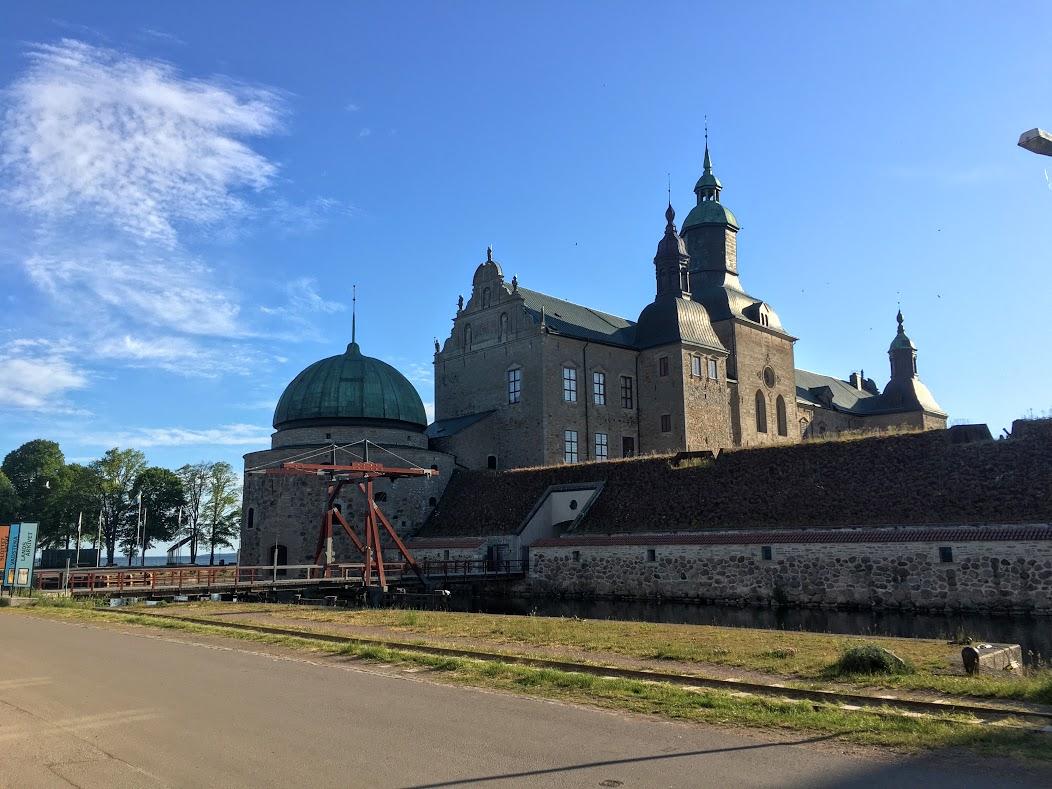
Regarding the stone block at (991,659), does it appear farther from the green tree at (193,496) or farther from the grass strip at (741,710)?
the green tree at (193,496)

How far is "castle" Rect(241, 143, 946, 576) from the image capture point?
149 feet

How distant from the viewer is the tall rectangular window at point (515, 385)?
5044 cm

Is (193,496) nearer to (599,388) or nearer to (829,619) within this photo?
(599,388)

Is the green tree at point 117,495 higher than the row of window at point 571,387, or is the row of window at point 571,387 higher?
the row of window at point 571,387

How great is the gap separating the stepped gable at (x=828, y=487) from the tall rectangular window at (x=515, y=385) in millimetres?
10290

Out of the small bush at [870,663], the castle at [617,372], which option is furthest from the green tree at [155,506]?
the small bush at [870,663]

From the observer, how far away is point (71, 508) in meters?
64.6

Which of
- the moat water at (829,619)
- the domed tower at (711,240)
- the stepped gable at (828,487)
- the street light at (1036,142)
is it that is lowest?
the moat water at (829,619)

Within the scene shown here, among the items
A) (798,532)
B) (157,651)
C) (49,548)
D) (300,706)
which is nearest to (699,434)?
(798,532)

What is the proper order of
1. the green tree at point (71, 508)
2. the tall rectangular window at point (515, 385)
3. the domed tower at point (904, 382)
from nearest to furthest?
the tall rectangular window at point (515, 385) < the green tree at point (71, 508) < the domed tower at point (904, 382)

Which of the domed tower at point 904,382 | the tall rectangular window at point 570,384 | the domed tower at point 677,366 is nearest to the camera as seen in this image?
the tall rectangular window at point 570,384

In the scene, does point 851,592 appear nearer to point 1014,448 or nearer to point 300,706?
point 1014,448

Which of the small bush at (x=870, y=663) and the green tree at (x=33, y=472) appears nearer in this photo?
the small bush at (x=870, y=663)

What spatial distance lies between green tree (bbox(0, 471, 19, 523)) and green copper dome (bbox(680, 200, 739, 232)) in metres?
55.5
